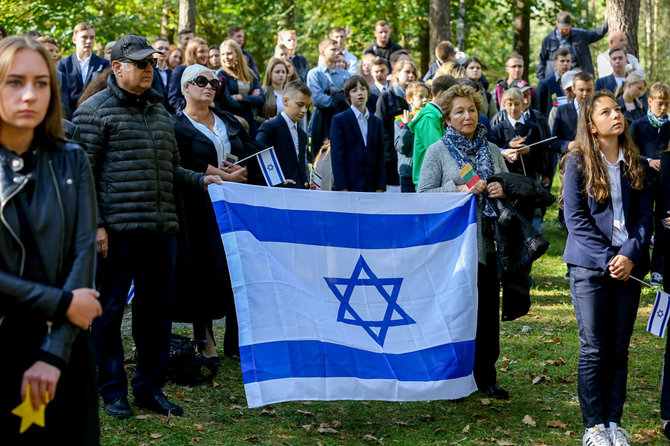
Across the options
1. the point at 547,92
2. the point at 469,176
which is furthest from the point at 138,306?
the point at 547,92

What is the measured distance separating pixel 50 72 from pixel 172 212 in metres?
2.81

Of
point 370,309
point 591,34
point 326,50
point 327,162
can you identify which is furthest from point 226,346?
point 591,34

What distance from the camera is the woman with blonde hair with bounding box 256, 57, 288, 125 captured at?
38.3ft

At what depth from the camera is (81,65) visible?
37.3 feet

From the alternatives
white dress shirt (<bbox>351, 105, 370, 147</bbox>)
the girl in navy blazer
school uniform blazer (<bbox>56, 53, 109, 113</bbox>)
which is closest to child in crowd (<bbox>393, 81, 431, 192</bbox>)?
white dress shirt (<bbox>351, 105, 370, 147</bbox>)

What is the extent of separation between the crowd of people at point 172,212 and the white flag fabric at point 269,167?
25 cm

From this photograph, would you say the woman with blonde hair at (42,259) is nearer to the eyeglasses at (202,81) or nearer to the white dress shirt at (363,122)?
the eyeglasses at (202,81)

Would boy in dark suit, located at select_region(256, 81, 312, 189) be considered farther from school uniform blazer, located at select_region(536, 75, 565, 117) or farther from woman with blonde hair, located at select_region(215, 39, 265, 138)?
school uniform blazer, located at select_region(536, 75, 565, 117)

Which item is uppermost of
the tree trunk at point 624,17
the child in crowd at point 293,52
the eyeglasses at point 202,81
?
the tree trunk at point 624,17

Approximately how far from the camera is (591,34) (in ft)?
56.8

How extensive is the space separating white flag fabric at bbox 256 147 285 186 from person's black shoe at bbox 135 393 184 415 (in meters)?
1.99

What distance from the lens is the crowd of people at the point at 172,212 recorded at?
3.23 m

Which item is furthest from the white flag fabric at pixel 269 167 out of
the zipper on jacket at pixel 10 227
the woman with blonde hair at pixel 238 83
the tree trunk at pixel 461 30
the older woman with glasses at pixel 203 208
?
the tree trunk at pixel 461 30

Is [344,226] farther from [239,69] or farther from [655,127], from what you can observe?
[655,127]
